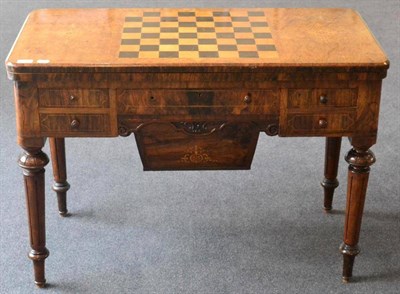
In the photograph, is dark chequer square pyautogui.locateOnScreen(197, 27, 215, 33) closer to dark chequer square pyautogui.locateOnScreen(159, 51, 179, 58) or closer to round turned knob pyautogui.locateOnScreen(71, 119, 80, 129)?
dark chequer square pyautogui.locateOnScreen(159, 51, 179, 58)

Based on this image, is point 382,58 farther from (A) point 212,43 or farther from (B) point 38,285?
(B) point 38,285

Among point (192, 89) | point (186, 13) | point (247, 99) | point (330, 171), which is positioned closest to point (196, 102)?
point (192, 89)

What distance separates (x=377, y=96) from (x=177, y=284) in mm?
840

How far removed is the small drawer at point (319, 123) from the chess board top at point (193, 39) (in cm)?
16

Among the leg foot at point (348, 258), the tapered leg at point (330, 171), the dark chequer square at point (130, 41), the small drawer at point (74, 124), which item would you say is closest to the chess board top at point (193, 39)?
the dark chequer square at point (130, 41)

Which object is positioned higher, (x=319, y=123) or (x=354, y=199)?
(x=319, y=123)

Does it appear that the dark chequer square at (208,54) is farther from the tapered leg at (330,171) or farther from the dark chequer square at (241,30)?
the tapered leg at (330,171)

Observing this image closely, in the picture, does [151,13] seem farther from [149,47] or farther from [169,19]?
[149,47]

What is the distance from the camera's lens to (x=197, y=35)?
2475 millimetres

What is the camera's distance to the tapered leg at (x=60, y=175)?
2838 mm

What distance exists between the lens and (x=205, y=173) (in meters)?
3.24

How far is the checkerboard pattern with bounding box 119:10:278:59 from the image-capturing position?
2.33m

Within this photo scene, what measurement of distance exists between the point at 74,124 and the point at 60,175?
0.63 metres

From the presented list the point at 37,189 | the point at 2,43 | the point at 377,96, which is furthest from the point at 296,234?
the point at 2,43
